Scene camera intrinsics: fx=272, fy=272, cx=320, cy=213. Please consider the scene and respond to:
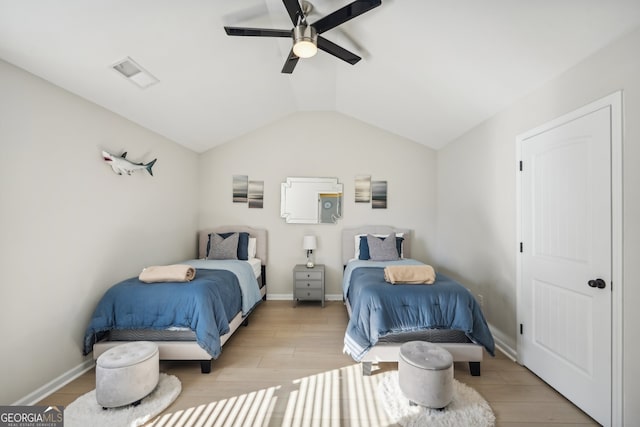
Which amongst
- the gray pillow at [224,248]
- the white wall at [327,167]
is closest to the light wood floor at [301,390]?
the gray pillow at [224,248]

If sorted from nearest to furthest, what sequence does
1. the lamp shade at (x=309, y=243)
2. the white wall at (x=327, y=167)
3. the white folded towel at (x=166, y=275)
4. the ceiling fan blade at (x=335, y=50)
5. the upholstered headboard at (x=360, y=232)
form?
the ceiling fan blade at (x=335, y=50)
the white folded towel at (x=166, y=275)
the lamp shade at (x=309, y=243)
the upholstered headboard at (x=360, y=232)
the white wall at (x=327, y=167)

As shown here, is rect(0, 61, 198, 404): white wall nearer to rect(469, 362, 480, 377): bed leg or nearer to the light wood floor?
the light wood floor

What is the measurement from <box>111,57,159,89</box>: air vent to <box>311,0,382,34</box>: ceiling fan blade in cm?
153

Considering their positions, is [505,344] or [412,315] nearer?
[412,315]

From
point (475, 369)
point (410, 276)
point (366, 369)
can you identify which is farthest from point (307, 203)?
point (475, 369)

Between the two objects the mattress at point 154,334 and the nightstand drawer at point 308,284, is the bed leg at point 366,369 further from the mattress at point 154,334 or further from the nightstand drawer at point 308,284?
the nightstand drawer at point 308,284

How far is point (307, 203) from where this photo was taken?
4.30m

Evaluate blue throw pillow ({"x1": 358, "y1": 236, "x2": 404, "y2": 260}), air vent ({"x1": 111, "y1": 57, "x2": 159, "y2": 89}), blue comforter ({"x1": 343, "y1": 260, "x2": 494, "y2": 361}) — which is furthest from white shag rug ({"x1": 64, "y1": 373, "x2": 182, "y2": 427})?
blue throw pillow ({"x1": 358, "y1": 236, "x2": 404, "y2": 260})

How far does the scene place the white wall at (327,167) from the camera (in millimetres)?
4332

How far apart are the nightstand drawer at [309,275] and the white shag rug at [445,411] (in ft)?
6.53

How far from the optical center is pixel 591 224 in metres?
1.76

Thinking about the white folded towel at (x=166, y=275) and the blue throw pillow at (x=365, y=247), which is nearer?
the white folded towel at (x=166, y=275)

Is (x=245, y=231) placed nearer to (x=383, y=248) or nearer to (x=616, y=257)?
(x=383, y=248)

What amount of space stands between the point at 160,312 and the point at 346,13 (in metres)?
2.59
